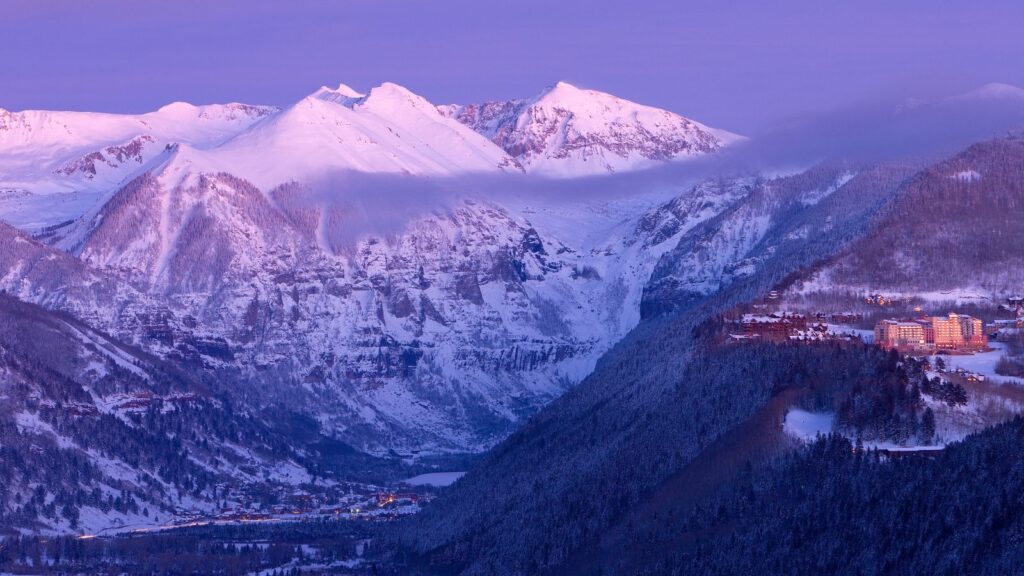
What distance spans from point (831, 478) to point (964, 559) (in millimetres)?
30587

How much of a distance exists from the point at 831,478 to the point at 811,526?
8.42 m

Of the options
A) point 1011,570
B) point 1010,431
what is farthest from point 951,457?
point 1011,570

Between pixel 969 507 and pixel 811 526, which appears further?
pixel 811 526

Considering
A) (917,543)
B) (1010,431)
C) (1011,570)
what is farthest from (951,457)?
(1011,570)

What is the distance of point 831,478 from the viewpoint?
19975 centimetres

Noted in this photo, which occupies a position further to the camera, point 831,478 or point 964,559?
point 831,478

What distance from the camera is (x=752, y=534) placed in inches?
7800

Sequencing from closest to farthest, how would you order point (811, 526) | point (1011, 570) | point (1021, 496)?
point (1011, 570)
point (1021, 496)
point (811, 526)

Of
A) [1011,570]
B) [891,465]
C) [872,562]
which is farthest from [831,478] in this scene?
[1011,570]

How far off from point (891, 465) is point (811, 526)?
10.1 meters

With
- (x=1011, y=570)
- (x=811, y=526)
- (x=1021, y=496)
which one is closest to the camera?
(x=1011, y=570)

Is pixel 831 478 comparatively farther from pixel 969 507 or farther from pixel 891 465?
pixel 969 507

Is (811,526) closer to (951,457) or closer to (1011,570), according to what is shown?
(951,457)

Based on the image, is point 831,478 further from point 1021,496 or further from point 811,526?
point 1021,496
